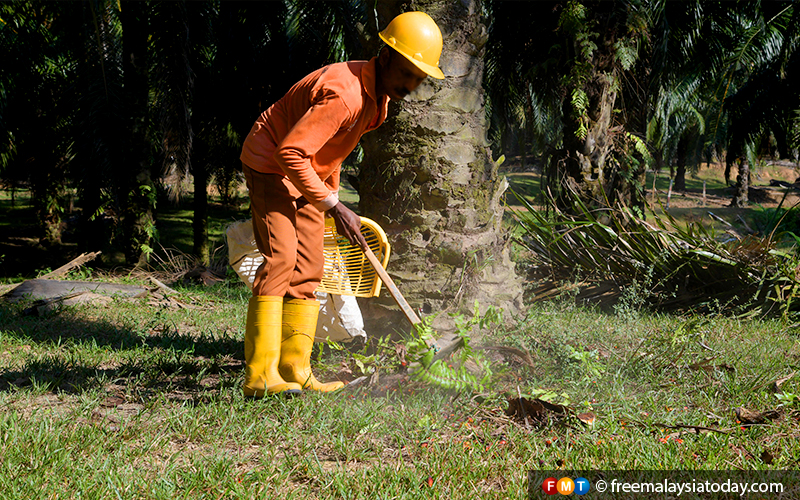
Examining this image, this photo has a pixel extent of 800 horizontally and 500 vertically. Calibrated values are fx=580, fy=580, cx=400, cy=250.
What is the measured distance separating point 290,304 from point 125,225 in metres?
8.60

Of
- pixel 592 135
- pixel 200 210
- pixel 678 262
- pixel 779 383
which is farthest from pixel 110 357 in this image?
pixel 200 210

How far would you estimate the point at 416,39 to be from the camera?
317cm

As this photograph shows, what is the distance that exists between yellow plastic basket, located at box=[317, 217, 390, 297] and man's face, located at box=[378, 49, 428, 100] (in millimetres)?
962

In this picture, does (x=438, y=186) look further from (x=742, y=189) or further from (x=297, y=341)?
(x=742, y=189)

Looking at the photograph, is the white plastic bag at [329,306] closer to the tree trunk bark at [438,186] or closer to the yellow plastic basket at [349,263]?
the yellow plastic basket at [349,263]

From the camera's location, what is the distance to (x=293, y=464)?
259 centimetres

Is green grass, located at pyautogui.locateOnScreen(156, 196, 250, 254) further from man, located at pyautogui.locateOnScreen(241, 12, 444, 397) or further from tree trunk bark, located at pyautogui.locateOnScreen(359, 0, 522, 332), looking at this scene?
man, located at pyautogui.locateOnScreen(241, 12, 444, 397)

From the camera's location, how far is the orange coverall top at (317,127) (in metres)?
3.09

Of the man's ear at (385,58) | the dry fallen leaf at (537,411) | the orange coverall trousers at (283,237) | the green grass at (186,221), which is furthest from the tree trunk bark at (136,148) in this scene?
the dry fallen leaf at (537,411)

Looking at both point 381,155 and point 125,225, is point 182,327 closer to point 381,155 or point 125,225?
point 381,155

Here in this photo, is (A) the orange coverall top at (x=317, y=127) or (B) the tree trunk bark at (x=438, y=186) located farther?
(B) the tree trunk bark at (x=438, y=186)

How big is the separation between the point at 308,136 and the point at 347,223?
23.3 inches

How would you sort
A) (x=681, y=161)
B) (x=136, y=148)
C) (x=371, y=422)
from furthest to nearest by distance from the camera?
(x=681, y=161)
(x=136, y=148)
(x=371, y=422)

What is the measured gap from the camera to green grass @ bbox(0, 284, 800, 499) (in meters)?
2.45
